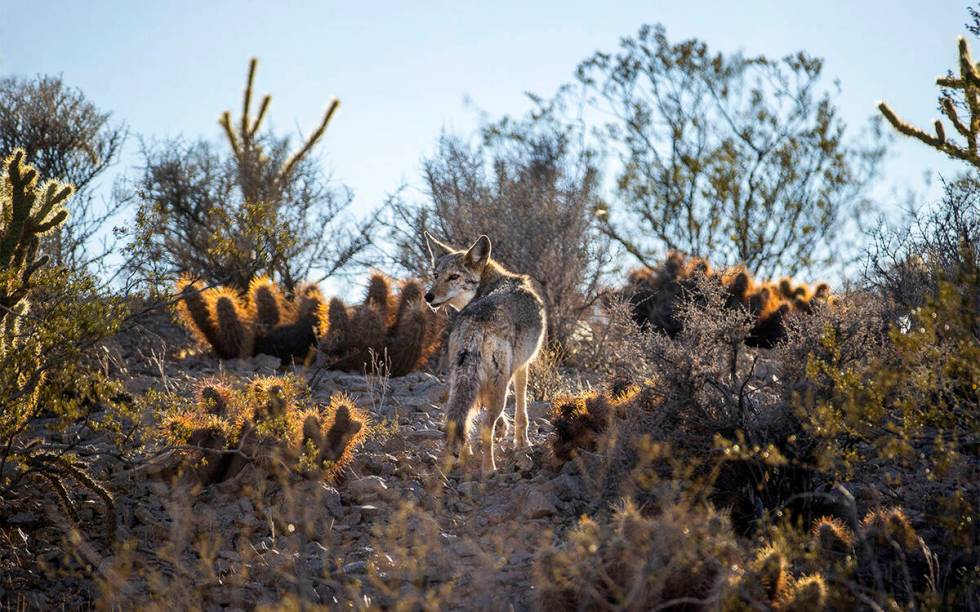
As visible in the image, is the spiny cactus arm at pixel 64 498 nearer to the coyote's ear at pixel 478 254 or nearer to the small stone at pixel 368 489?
the small stone at pixel 368 489

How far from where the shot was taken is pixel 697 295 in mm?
12336

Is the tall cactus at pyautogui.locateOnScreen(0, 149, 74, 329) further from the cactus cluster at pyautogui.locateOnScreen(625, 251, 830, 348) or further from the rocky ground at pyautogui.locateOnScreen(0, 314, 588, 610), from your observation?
the cactus cluster at pyautogui.locateOnScreen(625, 251, 830, 348)

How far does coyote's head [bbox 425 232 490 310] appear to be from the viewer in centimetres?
884

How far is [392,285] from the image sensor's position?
37.8 ft

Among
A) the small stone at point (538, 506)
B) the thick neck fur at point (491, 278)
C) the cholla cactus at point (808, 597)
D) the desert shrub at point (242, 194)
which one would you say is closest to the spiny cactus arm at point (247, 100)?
the desert shrub at point (242, 194)

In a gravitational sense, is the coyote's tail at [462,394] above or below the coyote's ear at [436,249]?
below

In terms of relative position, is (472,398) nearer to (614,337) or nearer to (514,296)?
(514,296)

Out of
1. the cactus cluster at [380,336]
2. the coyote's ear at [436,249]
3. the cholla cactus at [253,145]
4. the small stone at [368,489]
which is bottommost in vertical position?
the small stone at [368,489]

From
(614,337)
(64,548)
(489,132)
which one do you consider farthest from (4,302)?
(489,132)

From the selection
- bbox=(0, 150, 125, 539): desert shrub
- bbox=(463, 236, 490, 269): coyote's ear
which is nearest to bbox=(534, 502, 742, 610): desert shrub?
bbox=(0, 150, 125, 539): desert shrub

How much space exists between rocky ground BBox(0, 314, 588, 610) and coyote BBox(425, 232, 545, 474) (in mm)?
368

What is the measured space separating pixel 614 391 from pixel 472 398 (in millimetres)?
1388

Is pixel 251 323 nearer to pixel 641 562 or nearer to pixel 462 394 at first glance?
pixel 462 394

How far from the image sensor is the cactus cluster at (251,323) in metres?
10.7
